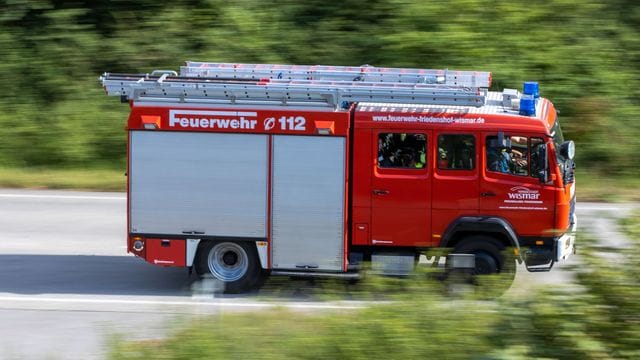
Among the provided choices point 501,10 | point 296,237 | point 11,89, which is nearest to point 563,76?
point 501,10

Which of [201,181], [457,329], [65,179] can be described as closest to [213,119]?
[201,181]

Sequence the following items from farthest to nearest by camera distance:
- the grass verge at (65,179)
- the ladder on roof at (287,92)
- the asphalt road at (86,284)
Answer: the grass verge at (65,179) → the ladder on roof at (287,92) → the asphalt road at (86,284)

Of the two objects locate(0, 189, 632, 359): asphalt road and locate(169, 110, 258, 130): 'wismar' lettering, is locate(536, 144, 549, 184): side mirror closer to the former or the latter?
locate(0, 189, 632, 359): asphalt road

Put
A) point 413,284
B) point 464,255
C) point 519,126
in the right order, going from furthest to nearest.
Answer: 1. point 519,126
2. point 464,255
3. point 413,284

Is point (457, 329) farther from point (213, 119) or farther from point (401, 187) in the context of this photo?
Result: point (213, 119)

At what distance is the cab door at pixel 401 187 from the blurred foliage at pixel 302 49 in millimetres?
9243

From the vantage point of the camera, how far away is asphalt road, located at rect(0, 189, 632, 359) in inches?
321

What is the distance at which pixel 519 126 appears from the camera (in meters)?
11.6

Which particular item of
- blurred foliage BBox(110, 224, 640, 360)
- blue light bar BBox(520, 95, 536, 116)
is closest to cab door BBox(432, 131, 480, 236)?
blue light bar BBox(520, 95, 536, 116)

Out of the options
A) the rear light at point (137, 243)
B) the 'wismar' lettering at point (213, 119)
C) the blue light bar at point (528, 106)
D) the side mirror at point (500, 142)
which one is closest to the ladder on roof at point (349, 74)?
the blue light bar at point (528, 106)

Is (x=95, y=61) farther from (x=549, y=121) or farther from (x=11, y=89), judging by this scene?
(x=549, y=121)

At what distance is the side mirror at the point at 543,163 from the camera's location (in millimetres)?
11594

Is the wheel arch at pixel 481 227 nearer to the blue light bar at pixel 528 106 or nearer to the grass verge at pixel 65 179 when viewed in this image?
the blue light bar at pixel 528 106

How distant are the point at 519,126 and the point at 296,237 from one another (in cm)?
303
